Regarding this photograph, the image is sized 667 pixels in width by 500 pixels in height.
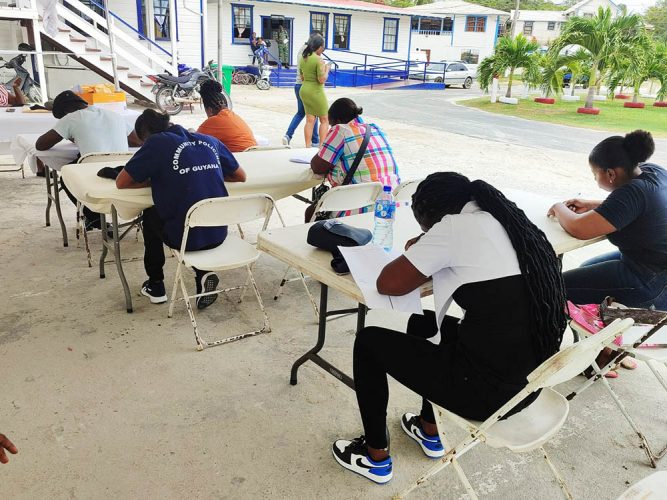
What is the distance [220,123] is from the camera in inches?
178

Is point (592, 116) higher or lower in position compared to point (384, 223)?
lower

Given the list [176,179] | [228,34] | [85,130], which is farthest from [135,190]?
[228,34]

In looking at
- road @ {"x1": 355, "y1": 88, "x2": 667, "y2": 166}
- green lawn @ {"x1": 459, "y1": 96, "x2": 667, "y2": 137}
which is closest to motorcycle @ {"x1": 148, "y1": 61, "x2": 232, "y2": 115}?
road @ {"x1": 355, "y1": 88, "x2": 667, "y2": 166}

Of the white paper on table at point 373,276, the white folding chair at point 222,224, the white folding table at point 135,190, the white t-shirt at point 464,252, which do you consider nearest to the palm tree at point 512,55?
the white folding table at point 135,190

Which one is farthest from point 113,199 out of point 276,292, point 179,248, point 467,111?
point 467,111

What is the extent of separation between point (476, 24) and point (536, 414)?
30.9 metres

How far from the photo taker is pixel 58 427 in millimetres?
2416

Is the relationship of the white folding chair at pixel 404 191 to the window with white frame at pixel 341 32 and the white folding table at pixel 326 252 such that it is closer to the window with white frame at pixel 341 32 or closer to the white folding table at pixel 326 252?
the white folding table at pixel 326 252

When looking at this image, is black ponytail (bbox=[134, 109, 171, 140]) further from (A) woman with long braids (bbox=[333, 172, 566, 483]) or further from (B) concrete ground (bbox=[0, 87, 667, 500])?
(A) woman with long braids (bbox=[333, 172, 566, 483])

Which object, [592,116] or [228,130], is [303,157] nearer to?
[228,130]

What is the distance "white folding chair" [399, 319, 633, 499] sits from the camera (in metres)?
1.61

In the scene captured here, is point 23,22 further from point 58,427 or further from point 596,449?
point 596,449

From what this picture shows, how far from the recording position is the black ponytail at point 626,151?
2.64 meters

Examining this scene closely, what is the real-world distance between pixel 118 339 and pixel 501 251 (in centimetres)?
232
